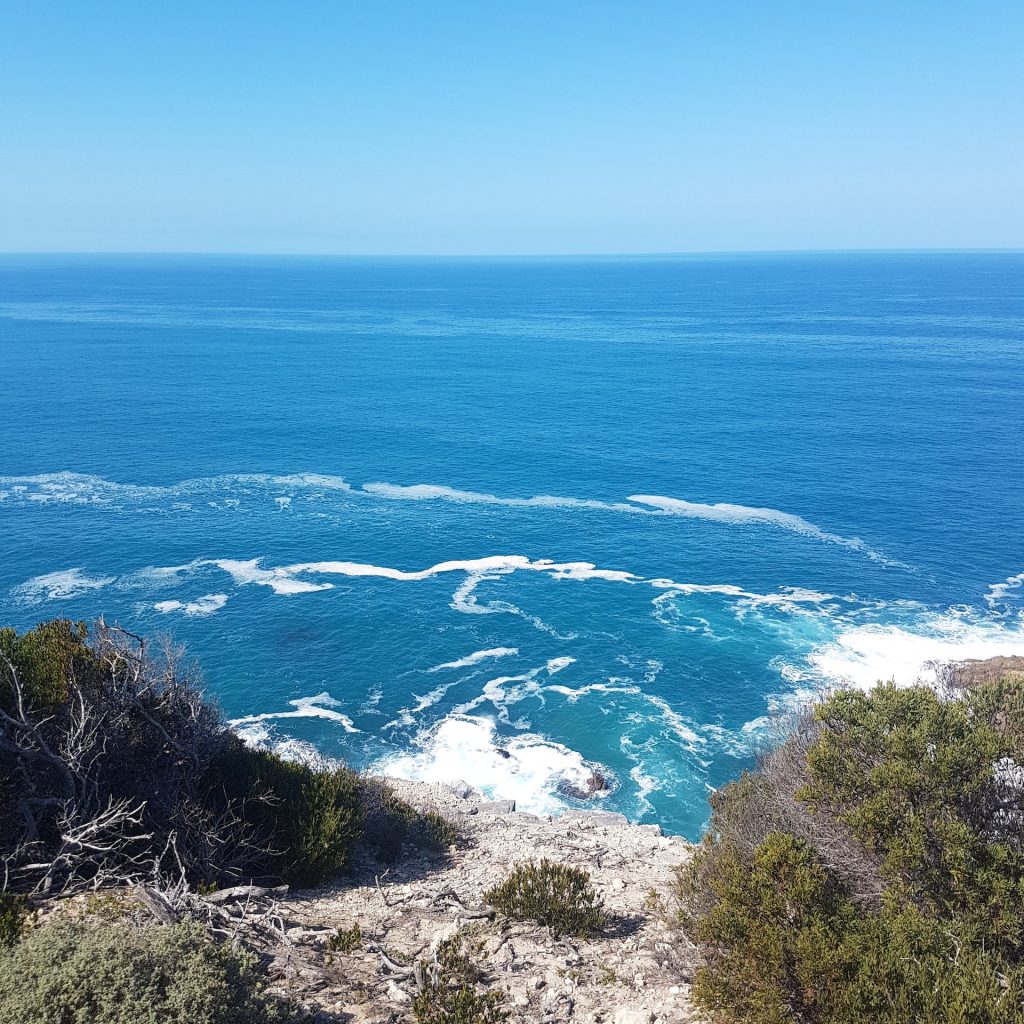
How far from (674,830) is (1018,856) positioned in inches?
1146

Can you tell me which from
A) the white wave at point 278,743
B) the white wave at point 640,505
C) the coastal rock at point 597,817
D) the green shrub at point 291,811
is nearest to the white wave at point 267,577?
the white wave at point 278,743

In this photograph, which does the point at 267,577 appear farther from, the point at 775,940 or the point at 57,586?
the point at 775,940

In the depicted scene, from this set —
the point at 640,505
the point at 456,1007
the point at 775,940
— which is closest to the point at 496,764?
the point at 456,1007

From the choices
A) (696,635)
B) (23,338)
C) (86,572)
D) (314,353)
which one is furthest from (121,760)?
(23,338)

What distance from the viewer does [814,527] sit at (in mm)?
79000

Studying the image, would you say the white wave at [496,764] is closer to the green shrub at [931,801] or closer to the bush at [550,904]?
the bush at [550,904]

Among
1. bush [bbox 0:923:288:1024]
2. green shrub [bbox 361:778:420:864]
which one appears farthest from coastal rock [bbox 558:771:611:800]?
bush [bbox 0:923:288:1024]

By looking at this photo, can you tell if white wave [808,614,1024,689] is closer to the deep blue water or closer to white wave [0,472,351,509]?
the deep blue water

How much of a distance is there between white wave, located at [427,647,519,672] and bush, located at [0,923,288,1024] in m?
42.8

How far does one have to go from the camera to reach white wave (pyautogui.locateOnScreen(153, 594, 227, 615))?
6097 centimetres

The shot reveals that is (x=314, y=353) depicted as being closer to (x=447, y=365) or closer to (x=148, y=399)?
(x=447, y=365)

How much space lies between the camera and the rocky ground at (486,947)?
15.8 metres

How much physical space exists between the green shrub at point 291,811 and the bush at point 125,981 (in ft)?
24.6

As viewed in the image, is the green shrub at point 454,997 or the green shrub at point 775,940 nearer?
the green shrub at point 775,940
